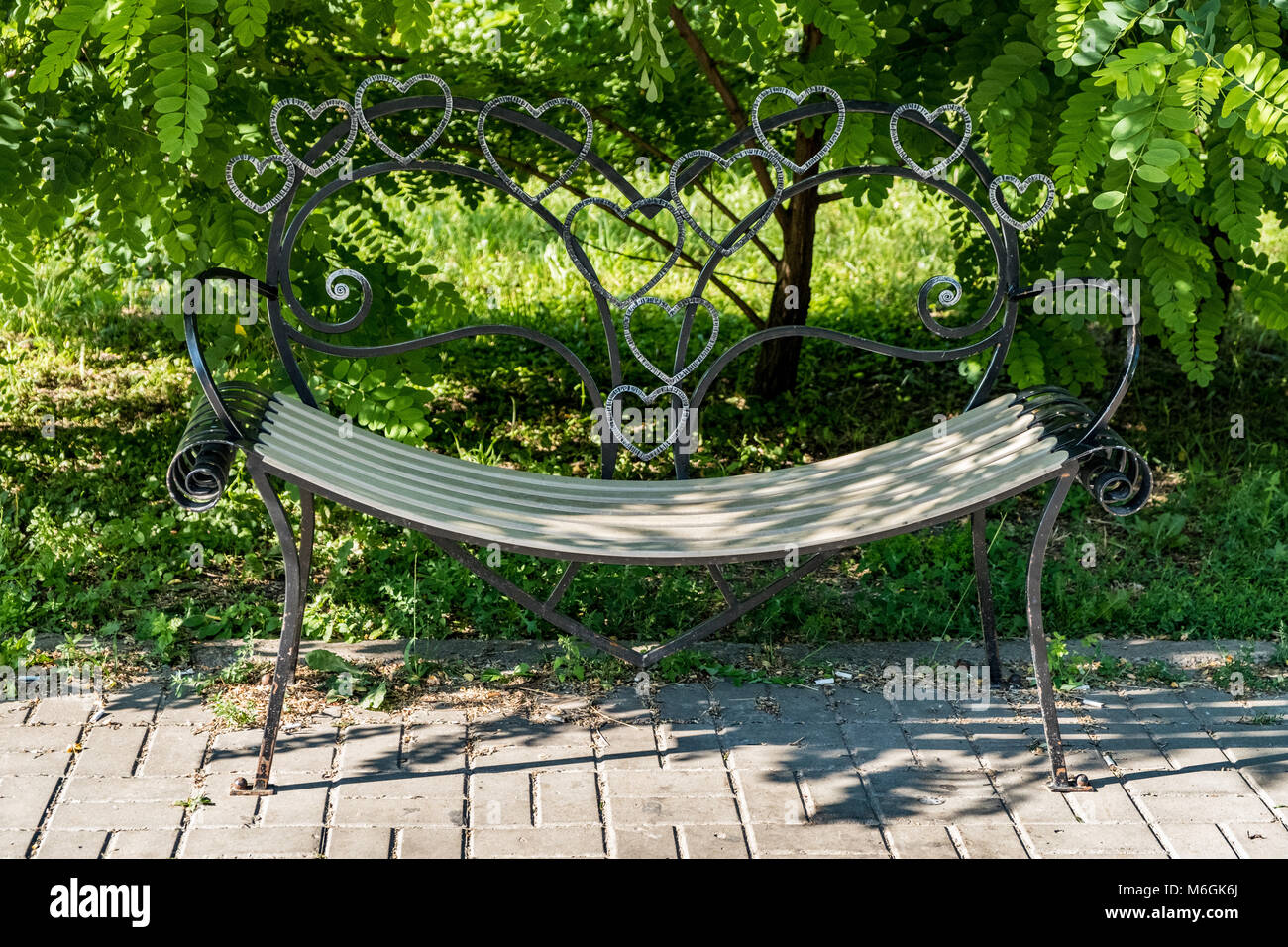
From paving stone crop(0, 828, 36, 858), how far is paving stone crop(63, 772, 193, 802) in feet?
0.49

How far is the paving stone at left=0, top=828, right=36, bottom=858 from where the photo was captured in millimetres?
2959

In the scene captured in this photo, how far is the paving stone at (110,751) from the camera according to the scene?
10.9 feet

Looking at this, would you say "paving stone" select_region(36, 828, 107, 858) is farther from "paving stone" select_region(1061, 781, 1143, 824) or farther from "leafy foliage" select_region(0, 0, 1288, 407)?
"paving stone" select_region(1061, 781, 1143, 824)

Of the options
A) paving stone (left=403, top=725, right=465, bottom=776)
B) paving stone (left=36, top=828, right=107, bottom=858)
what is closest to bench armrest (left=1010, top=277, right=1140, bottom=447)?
paving stone (left=403, top=725, right=465, bottom=776)

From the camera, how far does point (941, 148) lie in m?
4.69

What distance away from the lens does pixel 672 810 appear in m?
3.21

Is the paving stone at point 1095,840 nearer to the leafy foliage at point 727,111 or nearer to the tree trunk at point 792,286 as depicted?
the leafy foliage at point 727,111

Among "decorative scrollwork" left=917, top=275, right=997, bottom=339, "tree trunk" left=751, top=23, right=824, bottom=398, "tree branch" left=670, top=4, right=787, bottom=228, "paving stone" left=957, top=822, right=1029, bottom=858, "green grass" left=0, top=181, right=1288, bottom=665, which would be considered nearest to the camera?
"paving stone" left=957, top=822, right=1029, bottom=858

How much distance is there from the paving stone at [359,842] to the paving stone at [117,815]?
0.38 metres

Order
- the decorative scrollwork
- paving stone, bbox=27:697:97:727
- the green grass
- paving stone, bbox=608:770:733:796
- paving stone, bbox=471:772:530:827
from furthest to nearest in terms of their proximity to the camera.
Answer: the green grass → the decorative scrollwork → paving stone, bbox=27:697:97:727 → paving stone, bbox=608:770:733:796 → paving stone, bbox=471:772:530:827

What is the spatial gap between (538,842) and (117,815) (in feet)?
3.26

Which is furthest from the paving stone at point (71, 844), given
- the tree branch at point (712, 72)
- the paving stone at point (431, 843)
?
the tree branch at point (712, 72)

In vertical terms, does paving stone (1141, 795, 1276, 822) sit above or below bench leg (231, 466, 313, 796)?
below

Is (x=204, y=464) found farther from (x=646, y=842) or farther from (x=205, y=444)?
(x=646, y=842)
